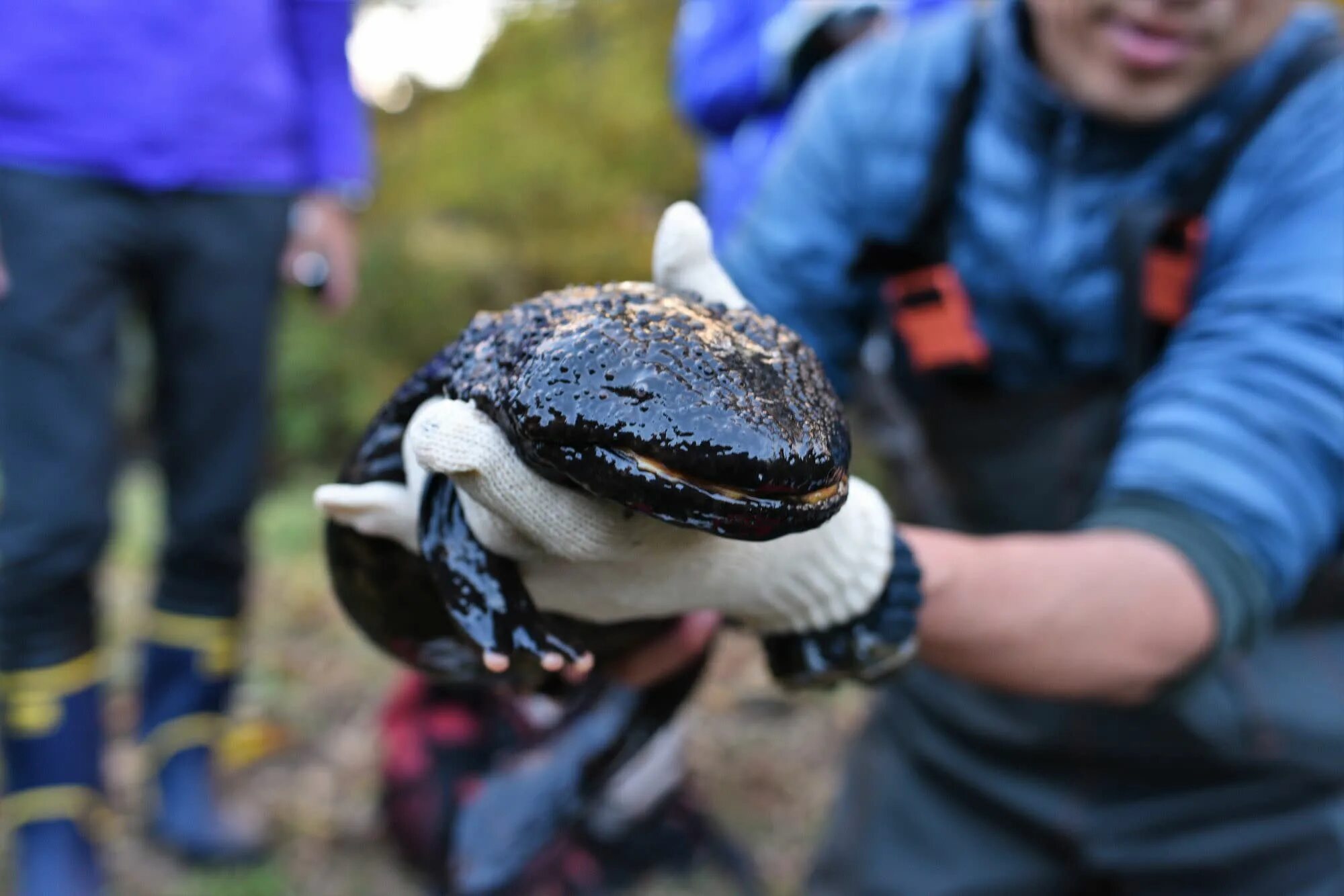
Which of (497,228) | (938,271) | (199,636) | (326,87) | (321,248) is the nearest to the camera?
(938,271)

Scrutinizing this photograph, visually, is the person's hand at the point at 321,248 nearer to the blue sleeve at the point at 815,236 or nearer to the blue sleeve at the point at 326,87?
the blue sleeve at the point at 326,87

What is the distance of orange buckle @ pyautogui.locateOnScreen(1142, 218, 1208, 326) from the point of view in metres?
1.83

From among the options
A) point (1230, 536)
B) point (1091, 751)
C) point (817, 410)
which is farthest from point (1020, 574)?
point (1091, 751)

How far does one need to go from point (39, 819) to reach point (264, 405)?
116cm

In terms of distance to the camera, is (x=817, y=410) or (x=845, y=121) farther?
(x=845, y=121)

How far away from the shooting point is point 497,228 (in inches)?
308

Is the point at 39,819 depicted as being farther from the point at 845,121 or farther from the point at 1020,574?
the point at 845,121

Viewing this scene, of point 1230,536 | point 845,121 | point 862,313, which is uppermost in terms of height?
point 845,121

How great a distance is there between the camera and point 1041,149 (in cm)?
206

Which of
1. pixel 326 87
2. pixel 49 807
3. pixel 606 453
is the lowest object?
pixel 49 807

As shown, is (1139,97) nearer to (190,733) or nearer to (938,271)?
(938,271)

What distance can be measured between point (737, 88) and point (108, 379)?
6.98 ft

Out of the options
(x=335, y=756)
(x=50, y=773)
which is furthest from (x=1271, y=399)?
(x=335, y=756)

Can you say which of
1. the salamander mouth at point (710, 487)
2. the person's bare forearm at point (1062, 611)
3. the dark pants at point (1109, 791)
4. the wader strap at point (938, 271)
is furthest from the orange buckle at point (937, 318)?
the salamander mouth at point (710, 487)
